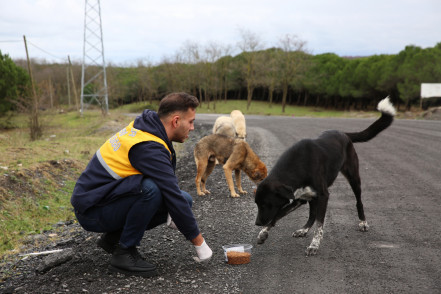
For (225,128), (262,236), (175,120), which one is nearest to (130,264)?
(175,120)

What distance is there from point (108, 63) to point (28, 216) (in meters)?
79.7

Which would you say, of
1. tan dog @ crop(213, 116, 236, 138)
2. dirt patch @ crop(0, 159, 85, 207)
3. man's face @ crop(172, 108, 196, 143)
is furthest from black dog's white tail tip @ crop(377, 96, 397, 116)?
tan dog @ crop(213, 116, 236, 138)

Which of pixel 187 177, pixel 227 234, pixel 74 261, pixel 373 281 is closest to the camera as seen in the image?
pixel 373 281

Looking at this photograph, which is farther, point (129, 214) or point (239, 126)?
point (239, 126)

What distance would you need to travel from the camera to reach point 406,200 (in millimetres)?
6703

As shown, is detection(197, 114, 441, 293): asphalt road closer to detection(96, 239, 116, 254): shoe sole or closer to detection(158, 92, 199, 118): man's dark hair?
detection(96, 239, 116, 254): shoe sole

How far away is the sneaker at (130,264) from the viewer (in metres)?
3.90

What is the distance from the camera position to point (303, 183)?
4617 millimetres

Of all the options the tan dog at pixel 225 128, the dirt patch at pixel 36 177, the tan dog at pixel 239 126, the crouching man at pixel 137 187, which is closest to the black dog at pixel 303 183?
the crouching man at pixel 137 187

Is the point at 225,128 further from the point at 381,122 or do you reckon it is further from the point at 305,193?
the point at 305,193

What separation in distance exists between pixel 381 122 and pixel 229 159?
3.32 m

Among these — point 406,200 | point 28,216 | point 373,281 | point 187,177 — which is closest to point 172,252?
point 373,281

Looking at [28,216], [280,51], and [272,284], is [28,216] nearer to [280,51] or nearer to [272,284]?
[272,284]

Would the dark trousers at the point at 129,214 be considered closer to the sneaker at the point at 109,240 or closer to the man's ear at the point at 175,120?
the sneaker at the point at 109,240
